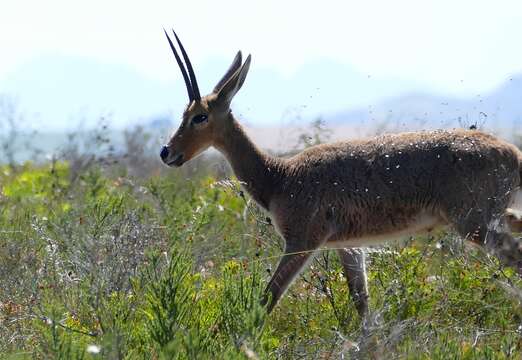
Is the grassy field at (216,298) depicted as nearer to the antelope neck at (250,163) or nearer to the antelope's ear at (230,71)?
the antelope neck at (250,163)

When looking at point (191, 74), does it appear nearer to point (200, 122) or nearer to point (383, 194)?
point (200, 122)

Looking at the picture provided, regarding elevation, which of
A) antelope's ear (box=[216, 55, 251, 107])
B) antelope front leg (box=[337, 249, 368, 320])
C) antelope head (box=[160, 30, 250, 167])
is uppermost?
antelope's ear (box=[216, 55, 251, 107])

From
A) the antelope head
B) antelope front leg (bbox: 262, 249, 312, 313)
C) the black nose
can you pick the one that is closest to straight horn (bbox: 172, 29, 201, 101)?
the antelope head

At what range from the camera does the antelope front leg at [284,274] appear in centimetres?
892

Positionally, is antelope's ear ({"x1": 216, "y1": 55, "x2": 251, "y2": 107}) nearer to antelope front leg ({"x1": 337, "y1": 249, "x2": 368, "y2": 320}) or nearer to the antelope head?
the antelope head

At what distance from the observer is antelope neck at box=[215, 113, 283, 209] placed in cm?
997

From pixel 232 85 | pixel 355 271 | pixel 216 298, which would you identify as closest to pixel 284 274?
pixel 355 271

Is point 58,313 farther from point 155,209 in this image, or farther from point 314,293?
point 155,209

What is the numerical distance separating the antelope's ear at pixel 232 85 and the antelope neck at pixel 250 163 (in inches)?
8.1

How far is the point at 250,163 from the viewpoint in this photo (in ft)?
33.5

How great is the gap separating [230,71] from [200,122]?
59cm

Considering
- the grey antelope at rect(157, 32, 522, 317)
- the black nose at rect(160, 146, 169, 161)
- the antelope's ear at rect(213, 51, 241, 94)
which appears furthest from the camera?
the antelope's ear at rect(213, 51, 241, 94)

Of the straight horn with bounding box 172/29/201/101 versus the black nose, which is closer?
the straight horn with bounding box 172/29/201/101

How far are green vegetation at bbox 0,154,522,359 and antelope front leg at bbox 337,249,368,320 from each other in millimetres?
94
